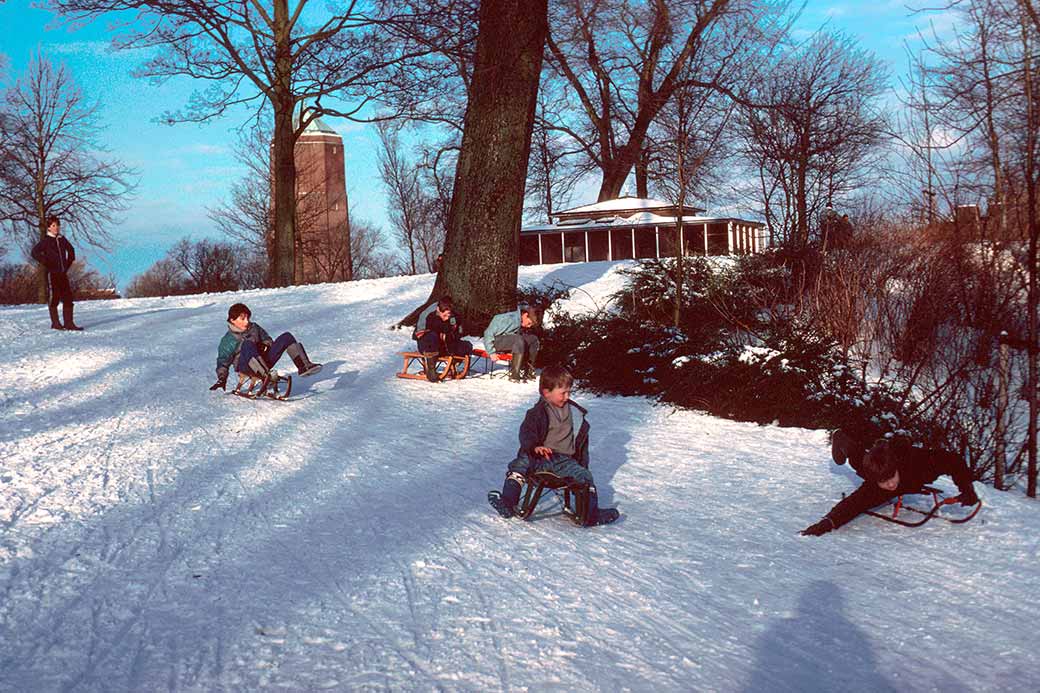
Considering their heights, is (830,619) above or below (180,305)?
below

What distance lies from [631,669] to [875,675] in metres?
1.02

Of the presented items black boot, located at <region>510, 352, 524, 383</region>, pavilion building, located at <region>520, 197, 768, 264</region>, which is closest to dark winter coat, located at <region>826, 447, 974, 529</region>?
black boot, located at <region>510, 352, 524, 383</region>

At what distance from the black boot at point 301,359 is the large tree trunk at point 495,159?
3240 millimetres

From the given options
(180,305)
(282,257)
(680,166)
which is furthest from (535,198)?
(680,166)

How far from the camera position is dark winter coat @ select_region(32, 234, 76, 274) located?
1447cm

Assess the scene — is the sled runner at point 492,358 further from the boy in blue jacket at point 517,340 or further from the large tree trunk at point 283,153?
the large tree trunk at point 283,153

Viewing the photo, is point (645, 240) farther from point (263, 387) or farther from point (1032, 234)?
point (1032, 234)

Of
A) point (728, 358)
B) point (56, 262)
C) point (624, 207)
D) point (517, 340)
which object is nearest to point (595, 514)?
point (728, 358)

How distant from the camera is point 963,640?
4.30 metres

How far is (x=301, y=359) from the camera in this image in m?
11.3

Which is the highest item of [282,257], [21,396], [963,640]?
[282,257]

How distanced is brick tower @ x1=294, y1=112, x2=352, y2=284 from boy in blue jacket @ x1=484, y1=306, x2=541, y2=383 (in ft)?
48.5

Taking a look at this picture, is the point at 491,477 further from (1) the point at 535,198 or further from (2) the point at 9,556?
(1) the point at 535,198

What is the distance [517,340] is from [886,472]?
258 inches
